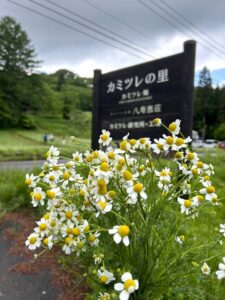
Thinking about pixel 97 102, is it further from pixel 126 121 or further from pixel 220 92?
pixel 220 92

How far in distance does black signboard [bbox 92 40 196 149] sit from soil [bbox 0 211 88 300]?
7.55ft

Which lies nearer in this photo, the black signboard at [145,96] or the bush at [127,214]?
the bush at [127,214]

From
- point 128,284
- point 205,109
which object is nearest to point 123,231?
point 128,284

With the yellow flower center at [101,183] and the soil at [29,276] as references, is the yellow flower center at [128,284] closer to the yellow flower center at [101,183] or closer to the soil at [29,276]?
the yellow flower center at [101,183]

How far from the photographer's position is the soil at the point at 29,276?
7.61 ft

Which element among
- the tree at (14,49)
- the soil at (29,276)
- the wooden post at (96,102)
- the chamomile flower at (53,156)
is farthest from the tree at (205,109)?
the chamomile flower at (53,156)

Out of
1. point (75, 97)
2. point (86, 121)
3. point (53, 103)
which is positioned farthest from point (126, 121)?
point (75, 97)

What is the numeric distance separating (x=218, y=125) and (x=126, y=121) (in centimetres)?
4791

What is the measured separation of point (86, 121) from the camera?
40344 mm

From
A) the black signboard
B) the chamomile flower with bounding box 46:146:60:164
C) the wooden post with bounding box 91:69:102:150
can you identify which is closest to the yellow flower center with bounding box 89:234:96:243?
the chamomile flower with bounding box 46:146:60:164

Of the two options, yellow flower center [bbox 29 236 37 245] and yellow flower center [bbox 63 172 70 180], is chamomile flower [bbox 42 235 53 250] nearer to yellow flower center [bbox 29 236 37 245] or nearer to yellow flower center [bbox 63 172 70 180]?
yellow flower center [bbox 29 236 37 245]

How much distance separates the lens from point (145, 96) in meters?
5.17

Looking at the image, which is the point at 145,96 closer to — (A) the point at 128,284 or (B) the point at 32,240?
(B) the point at 32,240

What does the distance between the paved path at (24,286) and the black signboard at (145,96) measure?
2.48m
